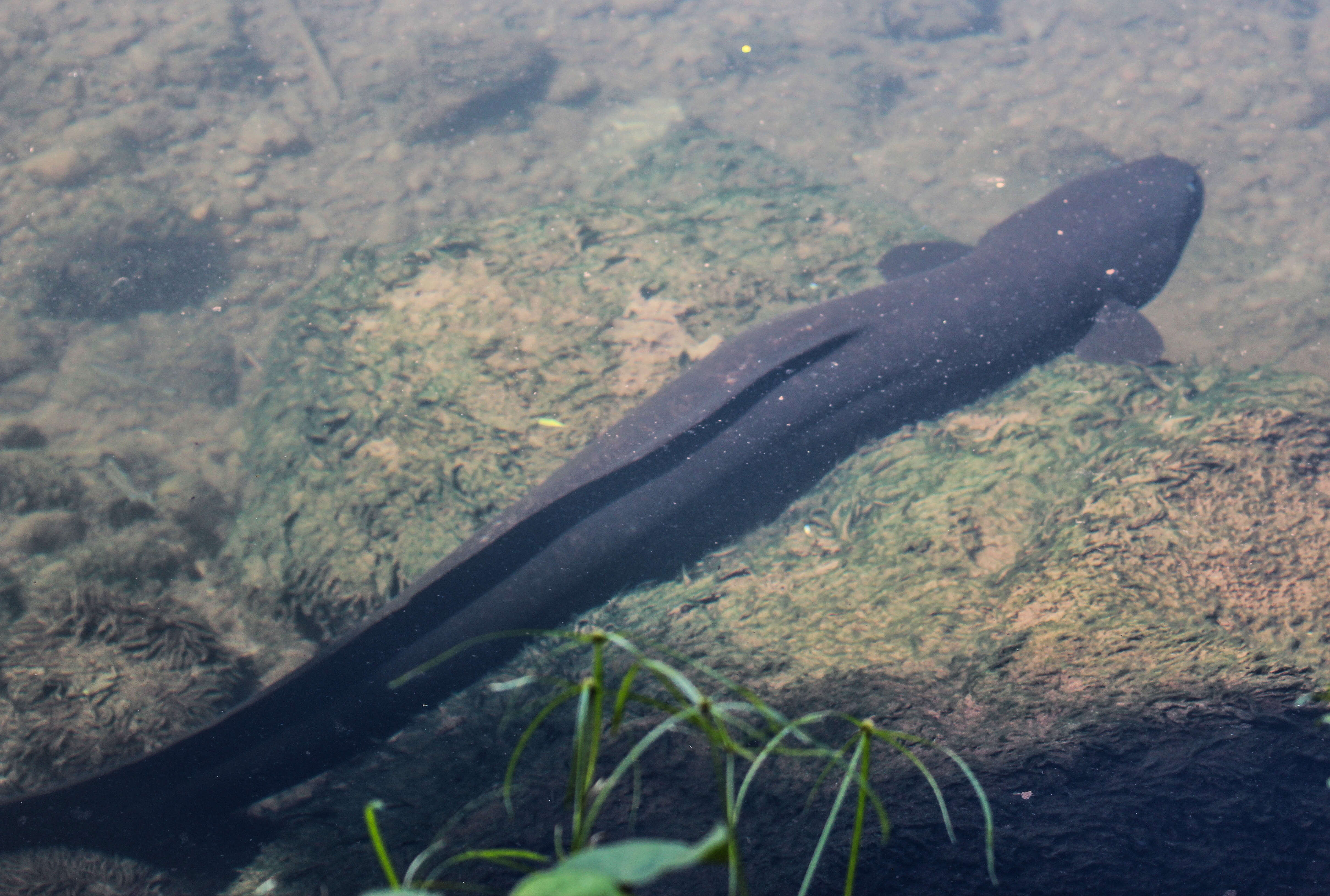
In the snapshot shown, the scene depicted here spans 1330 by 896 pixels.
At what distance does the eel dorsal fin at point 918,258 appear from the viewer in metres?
5.03

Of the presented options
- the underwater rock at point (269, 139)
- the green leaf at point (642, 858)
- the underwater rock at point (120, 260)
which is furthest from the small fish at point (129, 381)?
the green leaf at point (642, 858)

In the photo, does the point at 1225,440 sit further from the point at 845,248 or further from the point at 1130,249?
the point at 845,248

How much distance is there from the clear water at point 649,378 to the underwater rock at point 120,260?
0.04m

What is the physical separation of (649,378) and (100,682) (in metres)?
3.31

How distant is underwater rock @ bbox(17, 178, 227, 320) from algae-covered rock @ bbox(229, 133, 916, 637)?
2477 millimetres

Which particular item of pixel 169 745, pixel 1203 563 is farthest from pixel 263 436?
pixel 1203 563

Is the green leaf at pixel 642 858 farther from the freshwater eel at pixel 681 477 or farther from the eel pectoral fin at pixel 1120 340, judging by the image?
the eel pectoral fin at pixel 1120 340

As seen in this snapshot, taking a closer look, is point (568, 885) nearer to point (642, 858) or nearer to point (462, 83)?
point (642, 858)

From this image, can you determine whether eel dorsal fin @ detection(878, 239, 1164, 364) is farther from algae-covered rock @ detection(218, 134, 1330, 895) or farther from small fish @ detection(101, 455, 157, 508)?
small fish @ detection(101, 455, 157, 508)

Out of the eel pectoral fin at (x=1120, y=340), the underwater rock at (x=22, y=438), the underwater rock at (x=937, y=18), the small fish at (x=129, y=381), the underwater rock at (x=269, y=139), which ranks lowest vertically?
the small fish at (x=129, y=381)

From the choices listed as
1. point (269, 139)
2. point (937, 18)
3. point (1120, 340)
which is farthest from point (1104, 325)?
point (269, 139)

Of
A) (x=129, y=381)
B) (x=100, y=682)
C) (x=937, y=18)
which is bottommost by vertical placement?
(x=129, y=381)

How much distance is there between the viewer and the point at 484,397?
447 cm

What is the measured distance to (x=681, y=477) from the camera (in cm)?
367
